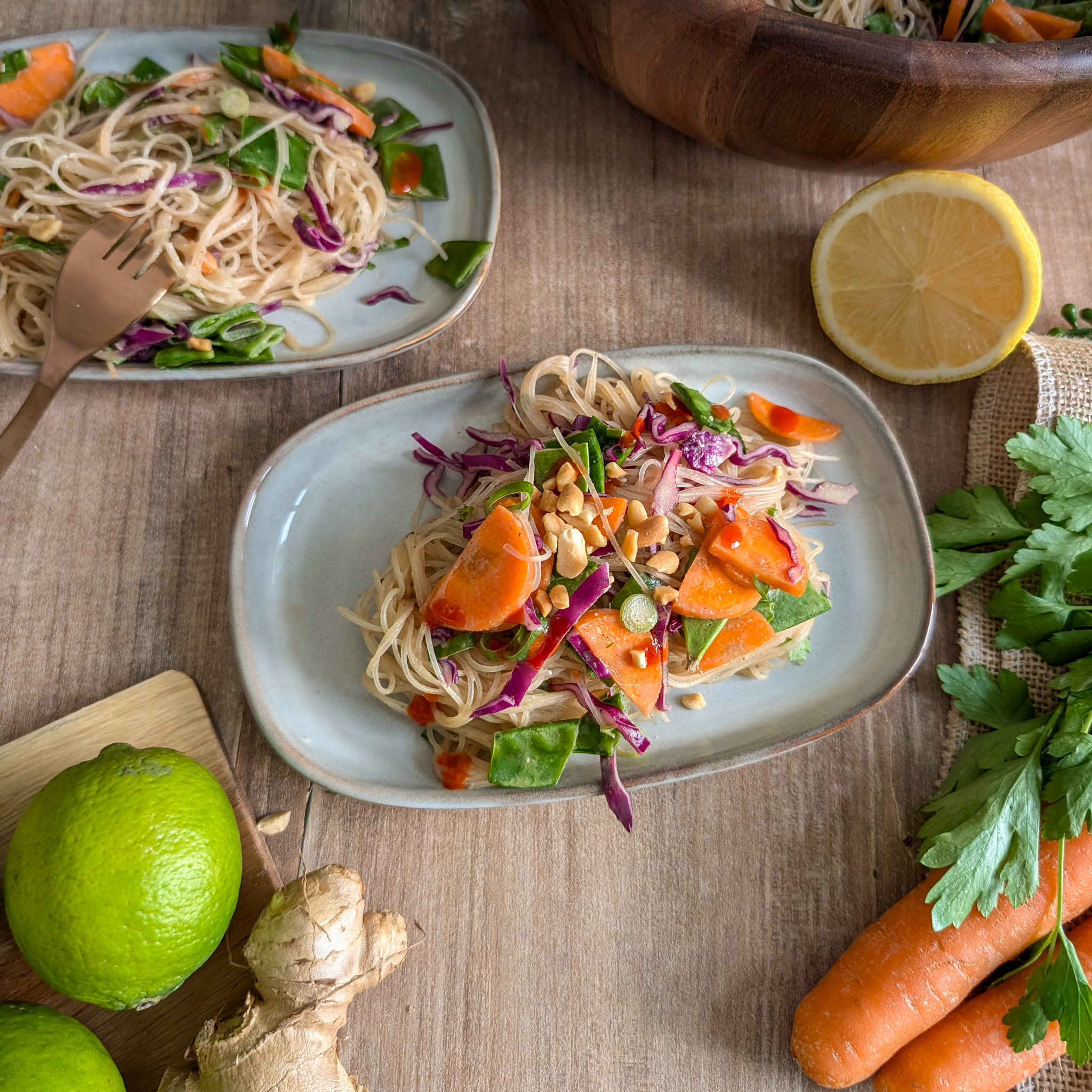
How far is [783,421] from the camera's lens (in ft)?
7.31

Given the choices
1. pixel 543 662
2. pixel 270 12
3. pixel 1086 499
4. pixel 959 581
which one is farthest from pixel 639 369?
pixel 270 12

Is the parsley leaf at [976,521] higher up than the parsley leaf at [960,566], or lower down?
higher up

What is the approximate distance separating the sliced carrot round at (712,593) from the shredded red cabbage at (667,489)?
0.12 metres

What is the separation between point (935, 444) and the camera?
241 centimetres

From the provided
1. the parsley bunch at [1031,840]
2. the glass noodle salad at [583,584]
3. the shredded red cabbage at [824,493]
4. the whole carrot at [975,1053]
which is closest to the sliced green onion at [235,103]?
the glass noodle salad at [583,584]

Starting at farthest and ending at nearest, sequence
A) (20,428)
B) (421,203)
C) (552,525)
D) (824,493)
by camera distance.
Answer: (421,203) → (824,493) → (20,428) → (552,525)

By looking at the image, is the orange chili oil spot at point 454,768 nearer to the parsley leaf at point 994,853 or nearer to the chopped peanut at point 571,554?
the chopped peanut at point 571,554

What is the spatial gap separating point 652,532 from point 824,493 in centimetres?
55

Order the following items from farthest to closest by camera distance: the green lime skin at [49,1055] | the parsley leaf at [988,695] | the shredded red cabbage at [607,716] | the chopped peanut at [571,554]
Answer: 1. the parsley leaf at [988,695]
2. the shredded red cabbage at [607,716]
3. the chopped peanut at [571,554]
4. the green lime skin at [49,1055]

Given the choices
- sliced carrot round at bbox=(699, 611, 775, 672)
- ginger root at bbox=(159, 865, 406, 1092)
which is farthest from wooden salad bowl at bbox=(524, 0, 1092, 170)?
ginger root at bbox=(159, 865, 406, 1092)

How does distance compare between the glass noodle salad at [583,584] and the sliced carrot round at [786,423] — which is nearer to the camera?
the glass noodle salad at [583,584]

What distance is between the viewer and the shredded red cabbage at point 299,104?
219 centimetres

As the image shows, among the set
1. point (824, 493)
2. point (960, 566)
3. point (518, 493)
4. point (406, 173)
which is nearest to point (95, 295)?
point (406, 173)

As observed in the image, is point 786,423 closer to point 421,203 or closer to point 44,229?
point 421,203
